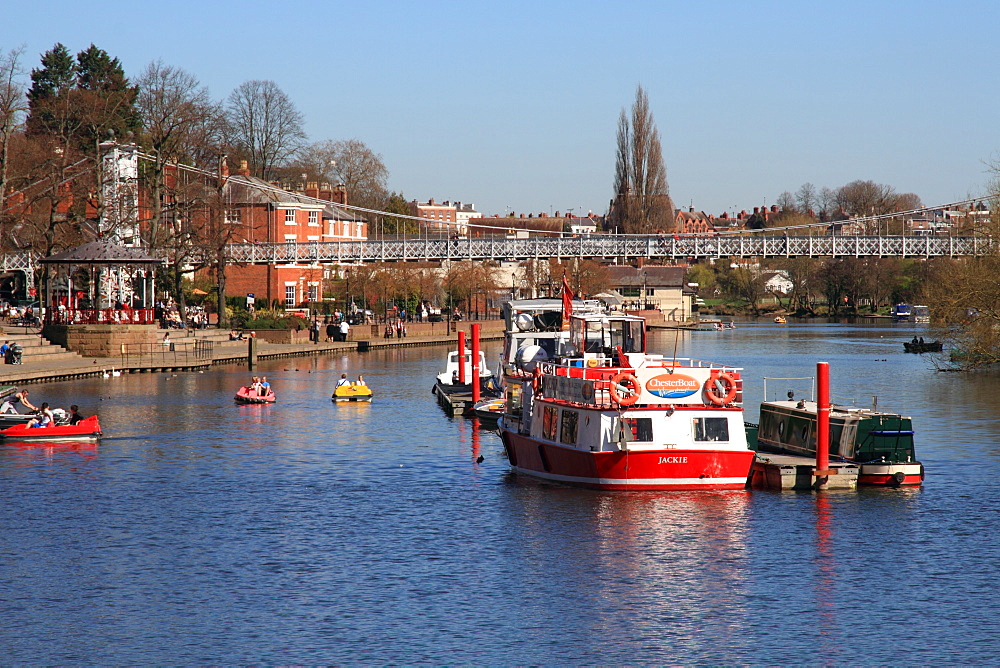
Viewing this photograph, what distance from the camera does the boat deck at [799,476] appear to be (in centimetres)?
3641

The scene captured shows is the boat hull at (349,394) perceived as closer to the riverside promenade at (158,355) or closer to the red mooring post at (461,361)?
the red mooring post at (461,361)

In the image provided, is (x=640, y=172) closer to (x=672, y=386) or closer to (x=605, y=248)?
(x=605, y=248)

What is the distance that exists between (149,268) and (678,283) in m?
108

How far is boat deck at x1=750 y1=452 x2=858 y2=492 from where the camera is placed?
3641 cm

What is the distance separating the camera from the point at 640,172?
165 metres

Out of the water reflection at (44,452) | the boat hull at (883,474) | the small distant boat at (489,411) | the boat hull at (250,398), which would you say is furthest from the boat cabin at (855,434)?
the boat hull at (250,398)

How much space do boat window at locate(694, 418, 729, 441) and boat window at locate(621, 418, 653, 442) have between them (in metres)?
1.26

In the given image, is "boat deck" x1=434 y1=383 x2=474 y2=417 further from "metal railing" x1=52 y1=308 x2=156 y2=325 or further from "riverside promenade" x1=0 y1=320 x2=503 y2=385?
"metal railing" x1=52 y1=308 x2=156 y2=325

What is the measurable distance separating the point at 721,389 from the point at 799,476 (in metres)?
4.32

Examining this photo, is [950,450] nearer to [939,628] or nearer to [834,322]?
[939,628]

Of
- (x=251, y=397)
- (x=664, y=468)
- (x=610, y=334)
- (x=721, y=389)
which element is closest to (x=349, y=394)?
(x=251, y=397)

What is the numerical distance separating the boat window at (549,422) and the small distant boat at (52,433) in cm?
1837

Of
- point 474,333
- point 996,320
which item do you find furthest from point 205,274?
point 996,320

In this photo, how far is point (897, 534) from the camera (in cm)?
3206
